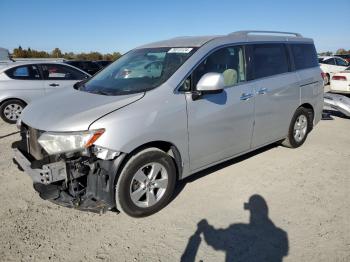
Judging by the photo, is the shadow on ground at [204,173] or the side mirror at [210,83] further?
the shadow on ground at [204,173]

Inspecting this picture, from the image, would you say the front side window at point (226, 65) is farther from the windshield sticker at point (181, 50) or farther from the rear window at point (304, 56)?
the rear window at point (304, 56)

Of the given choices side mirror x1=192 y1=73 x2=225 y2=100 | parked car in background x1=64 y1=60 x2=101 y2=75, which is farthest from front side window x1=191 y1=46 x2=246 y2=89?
parked car in background x1=64 y1=60 x2=101 y2=75

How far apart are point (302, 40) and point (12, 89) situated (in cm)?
665

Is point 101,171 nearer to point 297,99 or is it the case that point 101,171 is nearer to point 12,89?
point 297,99

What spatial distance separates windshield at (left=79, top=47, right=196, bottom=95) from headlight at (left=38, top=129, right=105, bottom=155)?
2.45 ft

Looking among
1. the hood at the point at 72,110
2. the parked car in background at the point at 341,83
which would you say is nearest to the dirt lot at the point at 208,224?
the hood at the point at 72,110

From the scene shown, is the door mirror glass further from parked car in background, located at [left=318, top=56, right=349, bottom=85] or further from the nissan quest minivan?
parked car in background, located at [left=318, top=56, right=349, bottom=85]

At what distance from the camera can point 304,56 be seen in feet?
18.5

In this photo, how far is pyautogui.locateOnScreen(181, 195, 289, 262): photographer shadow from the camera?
9.30 ft

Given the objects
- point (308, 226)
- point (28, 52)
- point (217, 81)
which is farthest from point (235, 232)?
point (28, 52)

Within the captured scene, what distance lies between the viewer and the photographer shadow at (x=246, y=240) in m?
2.84

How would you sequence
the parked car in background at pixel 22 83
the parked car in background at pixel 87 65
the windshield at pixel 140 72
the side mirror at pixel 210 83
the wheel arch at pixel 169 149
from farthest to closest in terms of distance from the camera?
1. the parked car in background at pixel 87 65
2. the parked car in background at pixel 22 83
3. the windshield at pixel 140 72
4. the side mirror at pixel 210 83
5. the wheel arch at pixel 169 149

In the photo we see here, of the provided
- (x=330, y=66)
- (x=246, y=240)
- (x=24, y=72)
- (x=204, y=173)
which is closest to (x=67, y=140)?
(x=246, y=240)

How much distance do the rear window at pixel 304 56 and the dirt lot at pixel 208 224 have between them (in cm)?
193
